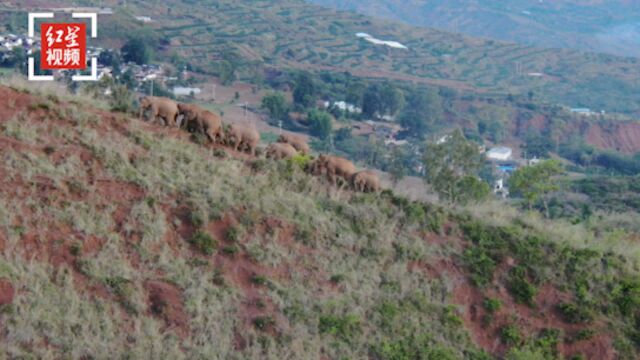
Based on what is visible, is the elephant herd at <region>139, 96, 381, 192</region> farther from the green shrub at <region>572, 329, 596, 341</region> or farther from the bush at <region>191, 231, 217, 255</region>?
the green shrub at <region>572, 329, 596, 341</region>

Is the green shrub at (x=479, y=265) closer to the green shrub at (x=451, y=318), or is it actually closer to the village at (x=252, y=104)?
the green shrub at (x=451, y=318)

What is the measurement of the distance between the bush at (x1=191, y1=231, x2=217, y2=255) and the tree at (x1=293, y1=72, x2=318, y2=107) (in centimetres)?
5449

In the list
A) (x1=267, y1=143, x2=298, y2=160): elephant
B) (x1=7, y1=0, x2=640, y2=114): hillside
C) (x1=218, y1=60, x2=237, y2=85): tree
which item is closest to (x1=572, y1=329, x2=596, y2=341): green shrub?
(x1=267, y1=143, x2=298, y2=160): elephant

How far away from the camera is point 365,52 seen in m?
121

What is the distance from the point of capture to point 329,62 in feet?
365

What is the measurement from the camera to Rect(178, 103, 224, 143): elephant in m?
20.0

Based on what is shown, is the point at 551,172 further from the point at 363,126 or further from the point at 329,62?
the point at 329,62

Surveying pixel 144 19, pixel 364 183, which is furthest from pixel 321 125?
pixel 144 19

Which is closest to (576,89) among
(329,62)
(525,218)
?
(329,62)

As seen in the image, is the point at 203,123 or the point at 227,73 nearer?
the point at 203,123

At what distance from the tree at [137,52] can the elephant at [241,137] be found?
51.2 m

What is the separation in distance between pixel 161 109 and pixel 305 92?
52578 mm

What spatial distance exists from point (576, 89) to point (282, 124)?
71340 mm

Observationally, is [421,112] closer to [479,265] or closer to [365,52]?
[365,52]
